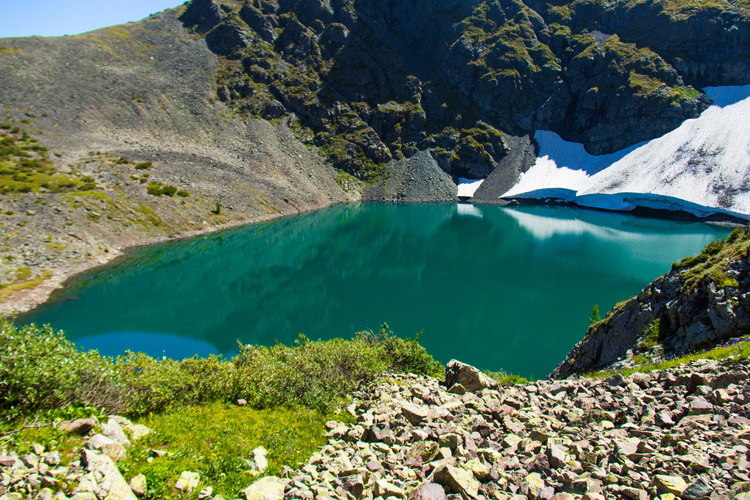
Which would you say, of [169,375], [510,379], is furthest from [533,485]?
[510,379]

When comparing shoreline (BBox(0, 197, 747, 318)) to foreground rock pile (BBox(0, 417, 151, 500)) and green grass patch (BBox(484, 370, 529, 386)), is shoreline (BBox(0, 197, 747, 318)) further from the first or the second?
green grass patch (BBox(484, 370, 529, 386))

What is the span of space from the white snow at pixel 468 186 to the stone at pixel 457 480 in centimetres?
12858

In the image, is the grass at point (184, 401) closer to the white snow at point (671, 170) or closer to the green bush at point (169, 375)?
the green bush at point (169, 375)

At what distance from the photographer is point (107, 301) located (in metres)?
39.1

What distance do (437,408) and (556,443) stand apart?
4207 millimetres

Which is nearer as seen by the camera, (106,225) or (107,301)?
(107,301)

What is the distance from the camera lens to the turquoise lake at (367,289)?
32062mm

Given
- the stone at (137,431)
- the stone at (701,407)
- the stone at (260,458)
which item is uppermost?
the stone at (701,407)

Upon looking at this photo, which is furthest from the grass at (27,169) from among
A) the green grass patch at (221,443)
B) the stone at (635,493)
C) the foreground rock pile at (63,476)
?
the stone at (635,493)

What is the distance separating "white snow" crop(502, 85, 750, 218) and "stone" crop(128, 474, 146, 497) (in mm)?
122759

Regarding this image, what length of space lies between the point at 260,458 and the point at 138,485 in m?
2.80

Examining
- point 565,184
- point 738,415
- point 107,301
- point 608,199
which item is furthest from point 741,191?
point 107,301

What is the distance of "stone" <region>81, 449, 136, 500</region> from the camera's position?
692 cm

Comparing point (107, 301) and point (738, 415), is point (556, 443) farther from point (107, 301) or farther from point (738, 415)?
point (107, 301)
